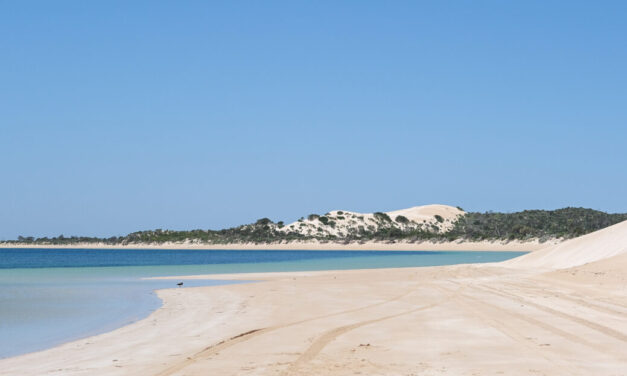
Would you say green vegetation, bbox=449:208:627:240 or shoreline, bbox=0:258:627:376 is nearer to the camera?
shoreline, bbox=0:258:627:376

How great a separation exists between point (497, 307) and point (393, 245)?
131507 millimetres

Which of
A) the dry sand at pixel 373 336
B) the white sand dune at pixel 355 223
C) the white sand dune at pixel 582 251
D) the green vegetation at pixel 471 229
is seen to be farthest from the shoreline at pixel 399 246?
the dry sand at pixel 373 336

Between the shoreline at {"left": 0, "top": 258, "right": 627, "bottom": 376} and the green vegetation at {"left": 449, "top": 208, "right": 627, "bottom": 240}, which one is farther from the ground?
the green vegetation at {"left": 449, "top": 208, "right": 627, "bottom": 240}

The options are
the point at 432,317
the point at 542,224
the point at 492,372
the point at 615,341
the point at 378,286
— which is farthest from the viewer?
the point at 542,224

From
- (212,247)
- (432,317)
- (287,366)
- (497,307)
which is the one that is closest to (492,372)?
(287,366)

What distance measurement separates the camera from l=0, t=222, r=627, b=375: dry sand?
10844 millimetres

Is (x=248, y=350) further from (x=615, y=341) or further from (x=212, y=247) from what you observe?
(x=212, y=247)

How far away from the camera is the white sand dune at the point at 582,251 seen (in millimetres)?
35438

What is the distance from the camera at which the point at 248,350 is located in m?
12.7

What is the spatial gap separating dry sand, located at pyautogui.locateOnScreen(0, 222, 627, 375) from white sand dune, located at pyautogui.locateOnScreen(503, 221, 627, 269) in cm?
1050

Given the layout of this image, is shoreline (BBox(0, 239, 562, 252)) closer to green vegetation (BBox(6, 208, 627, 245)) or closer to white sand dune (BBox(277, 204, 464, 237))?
green vegetation (BBox(6, 208, 627, 245))

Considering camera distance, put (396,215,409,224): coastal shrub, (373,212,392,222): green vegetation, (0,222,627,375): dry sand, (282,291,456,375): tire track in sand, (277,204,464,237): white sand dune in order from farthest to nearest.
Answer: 1. (373,212,392,222): green vegetation
2. (396,215,409,224): coastal shrub
3. (277,204,464,237): white sand dune
4. (282,291,456,375): tire track in sand
5. (0,222,627,375): dry sand

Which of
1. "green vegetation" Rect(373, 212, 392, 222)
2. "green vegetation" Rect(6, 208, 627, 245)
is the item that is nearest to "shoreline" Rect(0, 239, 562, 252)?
"green vegetation" Rect(6, 208, 627, 245)

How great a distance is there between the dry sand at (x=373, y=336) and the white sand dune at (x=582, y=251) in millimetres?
10498
